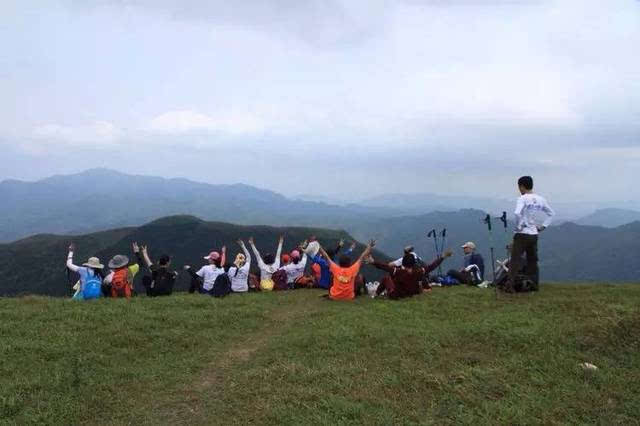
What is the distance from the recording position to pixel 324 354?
471 inches

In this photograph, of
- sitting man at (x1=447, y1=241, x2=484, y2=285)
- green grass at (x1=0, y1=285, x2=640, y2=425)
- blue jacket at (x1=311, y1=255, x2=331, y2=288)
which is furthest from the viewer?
blue jacket at (x1=311, y1=255, x2=331, y2=288)

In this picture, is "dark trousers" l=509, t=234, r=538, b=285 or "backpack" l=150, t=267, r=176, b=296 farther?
"backpack" l=150, t=267, r=176, b=296

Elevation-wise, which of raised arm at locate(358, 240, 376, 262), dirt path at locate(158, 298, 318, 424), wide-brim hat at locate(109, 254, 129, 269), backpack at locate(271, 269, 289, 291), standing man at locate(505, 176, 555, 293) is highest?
standing man at locate(505, 176, 555, 293)

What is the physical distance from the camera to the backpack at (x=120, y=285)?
18719 millimetres

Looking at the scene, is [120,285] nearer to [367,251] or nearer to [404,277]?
[367,251]

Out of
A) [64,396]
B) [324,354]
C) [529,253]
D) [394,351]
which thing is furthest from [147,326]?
[529,253]

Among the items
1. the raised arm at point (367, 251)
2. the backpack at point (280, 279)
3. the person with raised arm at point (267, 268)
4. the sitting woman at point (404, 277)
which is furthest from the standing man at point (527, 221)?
the person with raised arm at point (267, 268)

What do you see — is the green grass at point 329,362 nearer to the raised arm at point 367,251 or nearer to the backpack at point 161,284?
the raised arm at point 367,251

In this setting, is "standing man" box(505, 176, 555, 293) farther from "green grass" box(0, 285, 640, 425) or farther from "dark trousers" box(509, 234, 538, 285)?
"green grass" box(0, 285, 640, 425)

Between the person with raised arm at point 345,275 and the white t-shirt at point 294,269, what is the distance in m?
3.94

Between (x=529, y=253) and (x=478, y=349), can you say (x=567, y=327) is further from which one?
(x=529, y=253)

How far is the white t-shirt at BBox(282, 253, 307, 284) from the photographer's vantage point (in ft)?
71.8

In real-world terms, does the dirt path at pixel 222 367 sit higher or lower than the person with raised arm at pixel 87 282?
lower

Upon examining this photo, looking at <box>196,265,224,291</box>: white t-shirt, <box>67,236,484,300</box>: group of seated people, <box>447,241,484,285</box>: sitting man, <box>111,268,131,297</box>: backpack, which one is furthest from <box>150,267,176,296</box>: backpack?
<box>447,241,484,285</box>: sitting man
